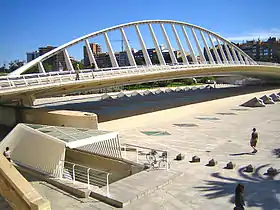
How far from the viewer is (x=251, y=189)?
1102 cm

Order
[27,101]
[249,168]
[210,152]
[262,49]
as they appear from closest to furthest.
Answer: [249,168] < [210,152] < [27,101] < [262,49]

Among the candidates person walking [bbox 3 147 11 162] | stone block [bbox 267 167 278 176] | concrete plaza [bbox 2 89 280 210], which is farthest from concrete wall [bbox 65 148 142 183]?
stone block [bbox 267 167 278 176]

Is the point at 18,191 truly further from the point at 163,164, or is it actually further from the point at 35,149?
the point at 163,164

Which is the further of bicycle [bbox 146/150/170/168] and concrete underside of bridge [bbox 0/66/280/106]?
concrete underside of bridge [bbox 0/66/280/106]

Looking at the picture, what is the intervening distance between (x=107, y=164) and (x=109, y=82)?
49.8ft

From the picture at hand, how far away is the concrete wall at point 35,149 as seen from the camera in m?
13.3

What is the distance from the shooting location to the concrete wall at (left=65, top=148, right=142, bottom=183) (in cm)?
1399

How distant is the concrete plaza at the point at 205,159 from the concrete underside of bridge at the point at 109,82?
12.2 feet

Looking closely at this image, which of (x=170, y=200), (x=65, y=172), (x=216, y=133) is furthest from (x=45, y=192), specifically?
(x=216, y=133)

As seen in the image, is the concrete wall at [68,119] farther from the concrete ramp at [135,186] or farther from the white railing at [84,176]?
the concrete ramp at [135,186]

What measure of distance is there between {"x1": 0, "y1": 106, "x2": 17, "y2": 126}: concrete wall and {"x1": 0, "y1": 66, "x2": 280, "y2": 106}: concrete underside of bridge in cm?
77

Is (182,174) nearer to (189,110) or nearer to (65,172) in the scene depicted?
(65,172)

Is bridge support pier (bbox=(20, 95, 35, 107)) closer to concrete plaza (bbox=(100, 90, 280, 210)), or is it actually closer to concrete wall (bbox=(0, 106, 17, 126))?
concrete wall (bbox=(0, 106, 17, 126))

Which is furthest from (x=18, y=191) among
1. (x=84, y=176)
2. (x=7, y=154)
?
(x=7, y=154)
